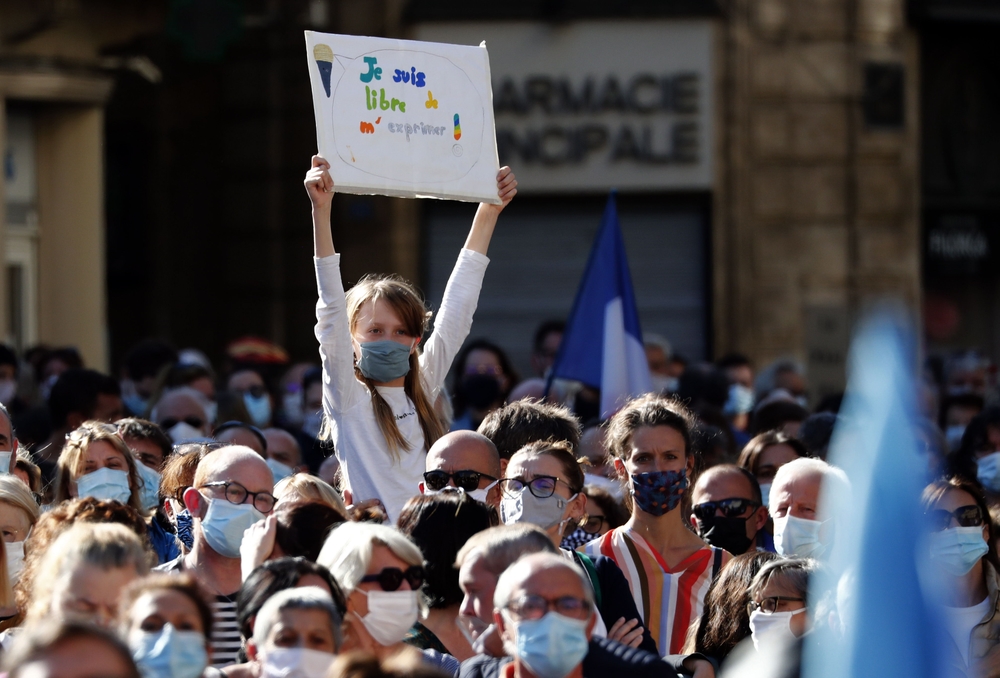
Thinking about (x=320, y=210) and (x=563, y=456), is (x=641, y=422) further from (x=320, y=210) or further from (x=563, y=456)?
(x=320, y=210)

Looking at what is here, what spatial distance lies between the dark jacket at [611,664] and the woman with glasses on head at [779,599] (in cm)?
74

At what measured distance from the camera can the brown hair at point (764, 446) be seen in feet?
22.4

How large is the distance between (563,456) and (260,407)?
4.94m

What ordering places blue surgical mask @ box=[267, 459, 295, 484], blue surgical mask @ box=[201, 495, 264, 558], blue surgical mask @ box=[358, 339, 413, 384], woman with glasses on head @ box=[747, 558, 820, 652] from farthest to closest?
1. blue surgical mask @ box=[267, 459, 295, 484]
2. blue surgical mask @ box=[358, 339, 413, 384]
3. blue surgical mask @ box=[201, 495, 264, 558]
4. woman with glasses on head @ box=[747, 558, 820, 652]

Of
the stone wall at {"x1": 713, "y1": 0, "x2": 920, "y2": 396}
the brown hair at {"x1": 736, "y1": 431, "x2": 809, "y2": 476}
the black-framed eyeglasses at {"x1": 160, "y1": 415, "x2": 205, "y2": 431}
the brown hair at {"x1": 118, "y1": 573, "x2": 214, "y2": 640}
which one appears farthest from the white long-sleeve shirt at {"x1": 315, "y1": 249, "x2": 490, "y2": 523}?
the stone wall at {"x1": 713, "y1": 0, "x2": 920, "y2": 396}

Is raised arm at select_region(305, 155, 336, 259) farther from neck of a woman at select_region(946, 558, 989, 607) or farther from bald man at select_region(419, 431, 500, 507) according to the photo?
neck of a woman at select_region(946, 558, 989, 607)

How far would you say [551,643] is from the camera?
3.78m

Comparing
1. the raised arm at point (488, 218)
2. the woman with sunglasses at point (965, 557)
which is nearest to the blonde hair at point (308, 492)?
the raised arm at point (488, 218)

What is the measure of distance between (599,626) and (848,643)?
3.82 ft

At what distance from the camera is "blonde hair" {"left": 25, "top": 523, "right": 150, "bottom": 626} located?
3955 mm

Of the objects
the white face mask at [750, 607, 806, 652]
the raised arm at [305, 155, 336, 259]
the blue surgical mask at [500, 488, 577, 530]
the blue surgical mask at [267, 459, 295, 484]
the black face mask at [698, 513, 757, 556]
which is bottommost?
the white face mask at [750, 607, 806, 652]

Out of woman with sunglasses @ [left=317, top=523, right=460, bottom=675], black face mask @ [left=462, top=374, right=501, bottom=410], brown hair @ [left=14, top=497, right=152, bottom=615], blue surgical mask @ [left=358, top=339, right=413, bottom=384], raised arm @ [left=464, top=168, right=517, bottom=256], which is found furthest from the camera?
black face mask @ [left=462, top=374, right=501, bottom=410]

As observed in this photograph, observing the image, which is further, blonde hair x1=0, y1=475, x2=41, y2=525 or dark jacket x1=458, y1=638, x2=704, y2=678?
blonde hair x1=0, y1=475, x2=41, y2=525

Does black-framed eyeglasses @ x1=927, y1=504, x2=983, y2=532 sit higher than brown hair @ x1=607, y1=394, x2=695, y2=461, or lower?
lower
